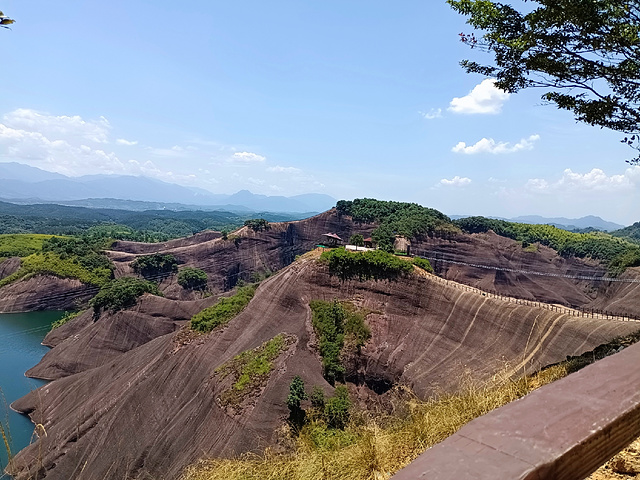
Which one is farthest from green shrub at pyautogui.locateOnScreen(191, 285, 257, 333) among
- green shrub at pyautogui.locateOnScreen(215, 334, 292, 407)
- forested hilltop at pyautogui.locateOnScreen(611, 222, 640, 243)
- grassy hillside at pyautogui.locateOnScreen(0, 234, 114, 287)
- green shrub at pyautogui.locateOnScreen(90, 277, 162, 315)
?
forested hilltop at pyautogui.locateOnScreen(611, 222, 640, 243)

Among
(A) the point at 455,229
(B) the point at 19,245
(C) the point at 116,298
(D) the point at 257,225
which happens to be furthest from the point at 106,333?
(B) the point at 19,245

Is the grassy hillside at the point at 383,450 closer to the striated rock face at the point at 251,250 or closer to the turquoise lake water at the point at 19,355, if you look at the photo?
the turquoise lake water at the point at 19,355

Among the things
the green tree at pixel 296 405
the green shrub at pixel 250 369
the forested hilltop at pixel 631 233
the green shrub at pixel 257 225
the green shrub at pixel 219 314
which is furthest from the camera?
the forested hilltop at pixel 631 233

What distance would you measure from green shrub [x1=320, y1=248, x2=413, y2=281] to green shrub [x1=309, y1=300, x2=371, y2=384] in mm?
2623

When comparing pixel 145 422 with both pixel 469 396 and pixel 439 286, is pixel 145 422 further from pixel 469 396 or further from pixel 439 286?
pixel 469 396

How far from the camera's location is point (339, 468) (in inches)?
166

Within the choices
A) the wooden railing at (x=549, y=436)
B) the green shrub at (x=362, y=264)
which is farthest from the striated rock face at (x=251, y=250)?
the wooden railing at (x=549, y=436)

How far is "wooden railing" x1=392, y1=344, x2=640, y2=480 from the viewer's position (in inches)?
59.8

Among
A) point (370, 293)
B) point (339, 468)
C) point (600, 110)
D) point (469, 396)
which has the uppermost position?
point (600, 110)

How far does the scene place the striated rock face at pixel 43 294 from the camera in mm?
59688

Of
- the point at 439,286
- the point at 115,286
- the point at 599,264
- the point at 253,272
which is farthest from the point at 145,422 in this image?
the point at 599,264

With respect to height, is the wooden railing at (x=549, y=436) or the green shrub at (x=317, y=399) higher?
the wooden railing at (x=549, y=436)

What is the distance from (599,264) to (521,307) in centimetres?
4982

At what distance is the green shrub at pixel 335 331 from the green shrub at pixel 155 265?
50396 millimetres
